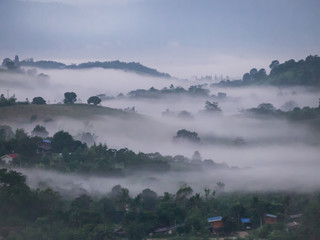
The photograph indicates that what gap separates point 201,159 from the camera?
57469mm

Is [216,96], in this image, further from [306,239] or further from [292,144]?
[306,239]

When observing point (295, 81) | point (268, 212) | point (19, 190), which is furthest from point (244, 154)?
point (295, 81)

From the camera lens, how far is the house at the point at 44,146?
5038 centimetres

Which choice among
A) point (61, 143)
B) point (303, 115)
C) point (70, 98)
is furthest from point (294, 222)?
point (70, 98)

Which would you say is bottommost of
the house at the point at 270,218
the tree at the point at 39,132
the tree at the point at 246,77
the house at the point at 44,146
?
the house at the point at 270,218

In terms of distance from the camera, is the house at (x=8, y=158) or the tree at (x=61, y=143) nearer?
the house at (x=8, y=158)

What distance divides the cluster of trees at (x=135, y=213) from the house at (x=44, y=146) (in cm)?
1235

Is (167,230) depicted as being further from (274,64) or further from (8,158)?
(274,64)

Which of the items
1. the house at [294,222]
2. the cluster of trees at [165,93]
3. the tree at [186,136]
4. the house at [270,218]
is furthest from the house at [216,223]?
the cluster of trees at [165,93]

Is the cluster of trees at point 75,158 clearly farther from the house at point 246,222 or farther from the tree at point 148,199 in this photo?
the house at point 246,222

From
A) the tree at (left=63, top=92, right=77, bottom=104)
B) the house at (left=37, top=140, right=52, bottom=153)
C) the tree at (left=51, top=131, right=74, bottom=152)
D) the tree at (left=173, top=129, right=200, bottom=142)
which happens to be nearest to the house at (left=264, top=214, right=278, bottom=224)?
the tree at (left=51, top=131, right=74, bottom=152)

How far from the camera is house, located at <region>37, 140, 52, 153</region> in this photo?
165 feet

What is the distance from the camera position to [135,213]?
1350 inches

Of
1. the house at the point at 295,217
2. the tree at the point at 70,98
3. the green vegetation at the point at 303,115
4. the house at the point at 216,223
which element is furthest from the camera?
the tree at the point at 70,98
